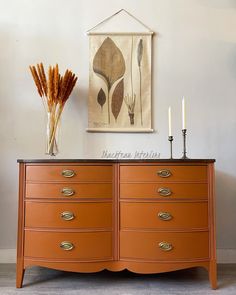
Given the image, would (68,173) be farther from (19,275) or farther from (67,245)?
(19,275)

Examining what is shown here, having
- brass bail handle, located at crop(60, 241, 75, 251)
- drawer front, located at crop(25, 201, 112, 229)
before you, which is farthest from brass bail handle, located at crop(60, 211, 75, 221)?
brass bail handle, located at crop(60, 241, 75, 251)

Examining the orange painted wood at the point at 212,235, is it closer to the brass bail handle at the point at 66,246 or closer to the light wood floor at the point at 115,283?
the light wood floor at the point at 115,283

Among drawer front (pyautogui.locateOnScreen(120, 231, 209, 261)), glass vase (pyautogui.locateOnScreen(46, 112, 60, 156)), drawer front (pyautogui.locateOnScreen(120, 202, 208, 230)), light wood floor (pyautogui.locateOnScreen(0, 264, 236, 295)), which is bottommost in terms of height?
light wood floor (pyautogui.locateOnScreen(0, 264, 236, 295))

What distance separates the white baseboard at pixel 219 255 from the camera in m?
2.16

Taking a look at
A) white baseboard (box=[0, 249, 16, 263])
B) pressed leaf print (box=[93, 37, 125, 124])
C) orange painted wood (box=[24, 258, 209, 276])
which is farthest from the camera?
pressed leaf print (box=[93, 37, 125, 124])

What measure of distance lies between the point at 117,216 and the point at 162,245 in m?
0.32

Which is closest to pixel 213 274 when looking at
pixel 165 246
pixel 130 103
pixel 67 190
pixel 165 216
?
pixel 165 246

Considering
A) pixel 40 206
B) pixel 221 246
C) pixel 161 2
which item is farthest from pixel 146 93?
pixel 221 246

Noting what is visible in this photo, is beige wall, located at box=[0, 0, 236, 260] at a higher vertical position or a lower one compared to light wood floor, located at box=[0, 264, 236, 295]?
higher

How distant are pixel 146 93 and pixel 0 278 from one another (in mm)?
1698

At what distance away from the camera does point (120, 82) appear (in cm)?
226

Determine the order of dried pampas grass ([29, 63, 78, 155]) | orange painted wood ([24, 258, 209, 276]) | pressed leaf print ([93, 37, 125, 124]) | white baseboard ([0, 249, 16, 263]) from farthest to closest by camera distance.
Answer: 1. pressed leaf print ([93, 37, 125, 124])
2. white baseboard ([0, 249, 16, 263])
3. dried pampas grass ([29, 63, 78, 155])
4. orange painted wood ([24, 258, 209, 276])

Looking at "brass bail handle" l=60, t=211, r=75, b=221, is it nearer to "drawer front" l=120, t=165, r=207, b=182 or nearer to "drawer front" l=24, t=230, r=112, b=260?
"drawer front" l=24, t=230, r=112, b=260

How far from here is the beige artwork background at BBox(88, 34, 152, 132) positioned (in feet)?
7.34
